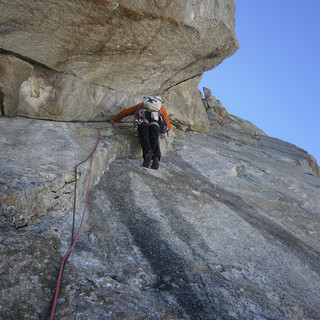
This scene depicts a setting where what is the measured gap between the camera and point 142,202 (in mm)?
5164

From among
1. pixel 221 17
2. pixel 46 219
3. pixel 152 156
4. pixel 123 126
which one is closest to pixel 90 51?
pixel 123 126

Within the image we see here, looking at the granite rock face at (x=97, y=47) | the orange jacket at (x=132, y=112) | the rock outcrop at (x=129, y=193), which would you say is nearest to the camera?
the rock outcrop at (x=129, y=193)

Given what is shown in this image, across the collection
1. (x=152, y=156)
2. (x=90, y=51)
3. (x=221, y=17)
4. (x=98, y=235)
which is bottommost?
(x=98, y=235)

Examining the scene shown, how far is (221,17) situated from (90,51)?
10.7ft

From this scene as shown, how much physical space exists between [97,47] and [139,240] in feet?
14.4

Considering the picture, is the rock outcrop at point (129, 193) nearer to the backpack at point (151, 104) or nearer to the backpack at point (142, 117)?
the backpack at point (142, 117)

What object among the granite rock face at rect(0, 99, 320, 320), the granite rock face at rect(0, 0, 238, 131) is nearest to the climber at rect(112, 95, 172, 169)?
the granite rock face at rect(0, 99, 320, 320)

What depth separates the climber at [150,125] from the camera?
21.9ft

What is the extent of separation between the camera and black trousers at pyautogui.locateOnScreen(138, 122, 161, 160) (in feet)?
21.9

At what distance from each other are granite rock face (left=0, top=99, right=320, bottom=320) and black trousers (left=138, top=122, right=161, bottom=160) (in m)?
0.38

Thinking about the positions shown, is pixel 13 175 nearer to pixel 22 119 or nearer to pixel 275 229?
pixel 22 119

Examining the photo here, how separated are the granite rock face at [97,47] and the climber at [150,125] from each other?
3.40 feet

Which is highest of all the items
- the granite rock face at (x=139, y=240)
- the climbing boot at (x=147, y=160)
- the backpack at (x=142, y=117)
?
the backpack at (x=142, y=117)

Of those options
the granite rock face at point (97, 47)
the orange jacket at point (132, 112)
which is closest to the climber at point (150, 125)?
the orange jacket at point (132, 112)
